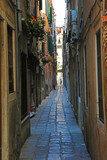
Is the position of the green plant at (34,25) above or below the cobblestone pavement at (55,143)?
above

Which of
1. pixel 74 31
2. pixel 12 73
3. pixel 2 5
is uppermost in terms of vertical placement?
pixel 74 31

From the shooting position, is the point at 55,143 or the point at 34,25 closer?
the point at 55,143

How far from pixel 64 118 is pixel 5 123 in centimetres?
695

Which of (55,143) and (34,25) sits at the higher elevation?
(34,25)

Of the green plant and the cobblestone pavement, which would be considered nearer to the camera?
the cobblestone pavement

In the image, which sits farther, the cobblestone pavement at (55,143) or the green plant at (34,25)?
the green plant at (34,25)

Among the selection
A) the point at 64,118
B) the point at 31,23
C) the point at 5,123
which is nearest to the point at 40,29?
the point at 31,23

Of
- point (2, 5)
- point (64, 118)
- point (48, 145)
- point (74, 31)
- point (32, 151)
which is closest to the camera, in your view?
point (2, 5)

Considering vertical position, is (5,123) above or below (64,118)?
above

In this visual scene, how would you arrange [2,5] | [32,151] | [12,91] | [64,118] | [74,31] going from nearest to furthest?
[2,5], [12,91], [32,151], [74,31], [64,118]

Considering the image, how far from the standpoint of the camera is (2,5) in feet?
14.1

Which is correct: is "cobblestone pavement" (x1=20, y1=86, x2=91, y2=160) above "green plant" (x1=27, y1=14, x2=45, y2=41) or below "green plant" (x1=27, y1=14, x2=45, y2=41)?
below

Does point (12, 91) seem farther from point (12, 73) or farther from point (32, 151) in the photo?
point (32, 151)

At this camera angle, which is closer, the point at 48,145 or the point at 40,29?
the point at 48,145
